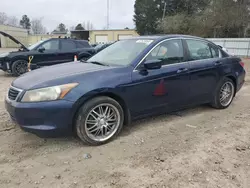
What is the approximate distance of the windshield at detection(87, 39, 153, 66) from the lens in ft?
12.4

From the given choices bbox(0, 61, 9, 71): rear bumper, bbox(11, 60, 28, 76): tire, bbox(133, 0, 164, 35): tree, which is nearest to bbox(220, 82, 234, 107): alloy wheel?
bbox(11, 60, 28, 76): tire

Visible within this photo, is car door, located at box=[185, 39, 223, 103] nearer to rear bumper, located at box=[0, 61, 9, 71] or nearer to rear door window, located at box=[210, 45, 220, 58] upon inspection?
rear door window, located at box=[210, 45, 220, 58]

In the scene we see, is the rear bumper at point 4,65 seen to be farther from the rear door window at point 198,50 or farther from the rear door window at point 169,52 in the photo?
the rear door window at point 198,50

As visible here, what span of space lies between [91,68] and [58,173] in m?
1.56

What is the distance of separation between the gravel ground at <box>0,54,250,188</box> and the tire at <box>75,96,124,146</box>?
0.43 feet

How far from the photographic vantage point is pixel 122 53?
13.2ft

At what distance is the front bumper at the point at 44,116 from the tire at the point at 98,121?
0.18 m

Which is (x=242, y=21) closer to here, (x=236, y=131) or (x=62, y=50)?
(x=62, y=50)

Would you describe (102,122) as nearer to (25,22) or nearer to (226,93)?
(226,93)

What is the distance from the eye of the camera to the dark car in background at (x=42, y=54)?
9125 millimetres

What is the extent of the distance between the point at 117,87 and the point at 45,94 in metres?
0.97

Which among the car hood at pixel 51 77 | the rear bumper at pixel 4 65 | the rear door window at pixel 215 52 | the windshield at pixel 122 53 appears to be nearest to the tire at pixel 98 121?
the car hood at pixel 51 77

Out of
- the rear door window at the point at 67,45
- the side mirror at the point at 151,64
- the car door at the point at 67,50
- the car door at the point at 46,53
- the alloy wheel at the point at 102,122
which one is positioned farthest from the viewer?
the rear door window at the point at 67,45

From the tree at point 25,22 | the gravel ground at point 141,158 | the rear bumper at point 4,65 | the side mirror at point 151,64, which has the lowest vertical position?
the gravel ground at point 141,158
